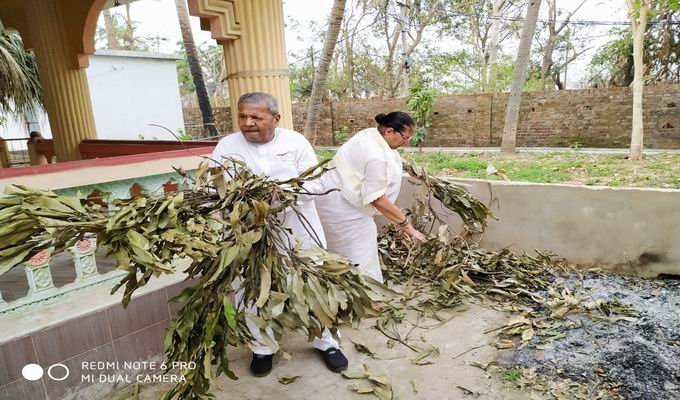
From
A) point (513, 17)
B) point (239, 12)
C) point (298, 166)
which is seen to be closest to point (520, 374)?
point (298, 166)

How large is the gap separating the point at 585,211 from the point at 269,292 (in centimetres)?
306

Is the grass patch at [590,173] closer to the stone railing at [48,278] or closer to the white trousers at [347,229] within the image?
the white trousers at [347,229]

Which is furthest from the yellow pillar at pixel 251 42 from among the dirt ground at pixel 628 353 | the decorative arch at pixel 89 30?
the dirt ground at pixel 628 353

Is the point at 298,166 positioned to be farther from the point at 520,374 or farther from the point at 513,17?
the point at 513,17

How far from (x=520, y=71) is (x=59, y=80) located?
26.2 ft

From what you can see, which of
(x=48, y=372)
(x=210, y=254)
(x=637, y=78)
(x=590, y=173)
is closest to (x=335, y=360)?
(x=210, y=254)

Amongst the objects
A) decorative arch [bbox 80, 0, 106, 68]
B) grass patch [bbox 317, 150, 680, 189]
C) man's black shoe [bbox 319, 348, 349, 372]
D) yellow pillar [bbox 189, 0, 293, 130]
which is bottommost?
man's black shoe [bbox 319, 348, 349, 372]

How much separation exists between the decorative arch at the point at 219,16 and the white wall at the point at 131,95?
816cm

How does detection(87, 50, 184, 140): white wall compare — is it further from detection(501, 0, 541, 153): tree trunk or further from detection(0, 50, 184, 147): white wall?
detection(501, 0, 541, 153): tree trunk

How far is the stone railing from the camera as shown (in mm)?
2070

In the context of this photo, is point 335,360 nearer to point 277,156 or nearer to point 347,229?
point 347,229

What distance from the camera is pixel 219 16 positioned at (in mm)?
2971

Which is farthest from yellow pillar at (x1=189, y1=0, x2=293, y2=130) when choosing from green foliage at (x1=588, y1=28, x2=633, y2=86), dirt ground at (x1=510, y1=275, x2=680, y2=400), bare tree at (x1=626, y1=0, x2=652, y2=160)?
green foliage at (x1=588, y1=28, x2=633, y2=86)

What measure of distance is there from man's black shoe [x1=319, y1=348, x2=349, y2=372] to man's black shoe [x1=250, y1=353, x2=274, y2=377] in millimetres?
332
